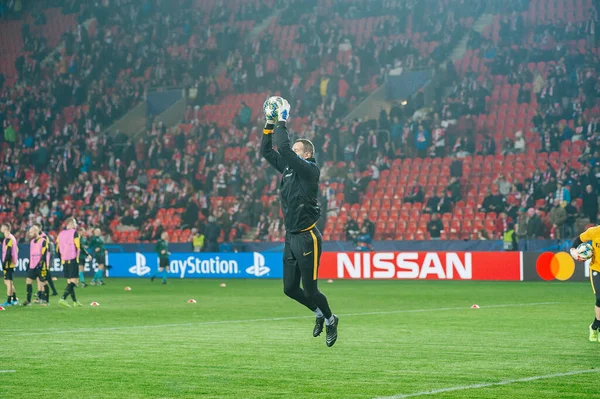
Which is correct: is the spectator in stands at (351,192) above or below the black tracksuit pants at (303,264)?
below

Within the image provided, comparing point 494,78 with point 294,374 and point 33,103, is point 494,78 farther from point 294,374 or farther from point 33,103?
point 294,374

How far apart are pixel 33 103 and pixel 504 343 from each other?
136 feet

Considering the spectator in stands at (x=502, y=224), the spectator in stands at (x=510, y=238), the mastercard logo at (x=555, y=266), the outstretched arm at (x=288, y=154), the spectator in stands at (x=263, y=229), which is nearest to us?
the outstretched arm at (x=288, y=154)

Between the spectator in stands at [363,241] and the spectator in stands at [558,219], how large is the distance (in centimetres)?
658

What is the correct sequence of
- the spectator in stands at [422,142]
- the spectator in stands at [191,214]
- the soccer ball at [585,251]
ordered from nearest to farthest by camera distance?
the soccer ball at [585,251] < the spectator in stands at [422,142] < the spectator in stands at [191,214]

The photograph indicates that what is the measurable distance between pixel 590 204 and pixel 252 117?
18.3 metres

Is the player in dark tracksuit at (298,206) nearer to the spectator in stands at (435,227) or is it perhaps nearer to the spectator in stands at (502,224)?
the spectator in stands at (502,224)

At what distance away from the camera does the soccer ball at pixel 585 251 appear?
45.2 ft

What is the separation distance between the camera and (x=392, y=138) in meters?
38.8

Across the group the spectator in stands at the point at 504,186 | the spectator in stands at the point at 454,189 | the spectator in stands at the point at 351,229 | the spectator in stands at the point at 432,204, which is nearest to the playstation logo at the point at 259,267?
the spectator in stands at the point at 351,229

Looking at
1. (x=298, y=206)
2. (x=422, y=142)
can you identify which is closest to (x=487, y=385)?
(x=298, y=206)

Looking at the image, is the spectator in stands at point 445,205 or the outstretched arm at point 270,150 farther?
the spectator in stands at point 445,205

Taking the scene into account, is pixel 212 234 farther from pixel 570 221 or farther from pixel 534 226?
pixel 570 221

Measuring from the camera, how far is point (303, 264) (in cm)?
1168
